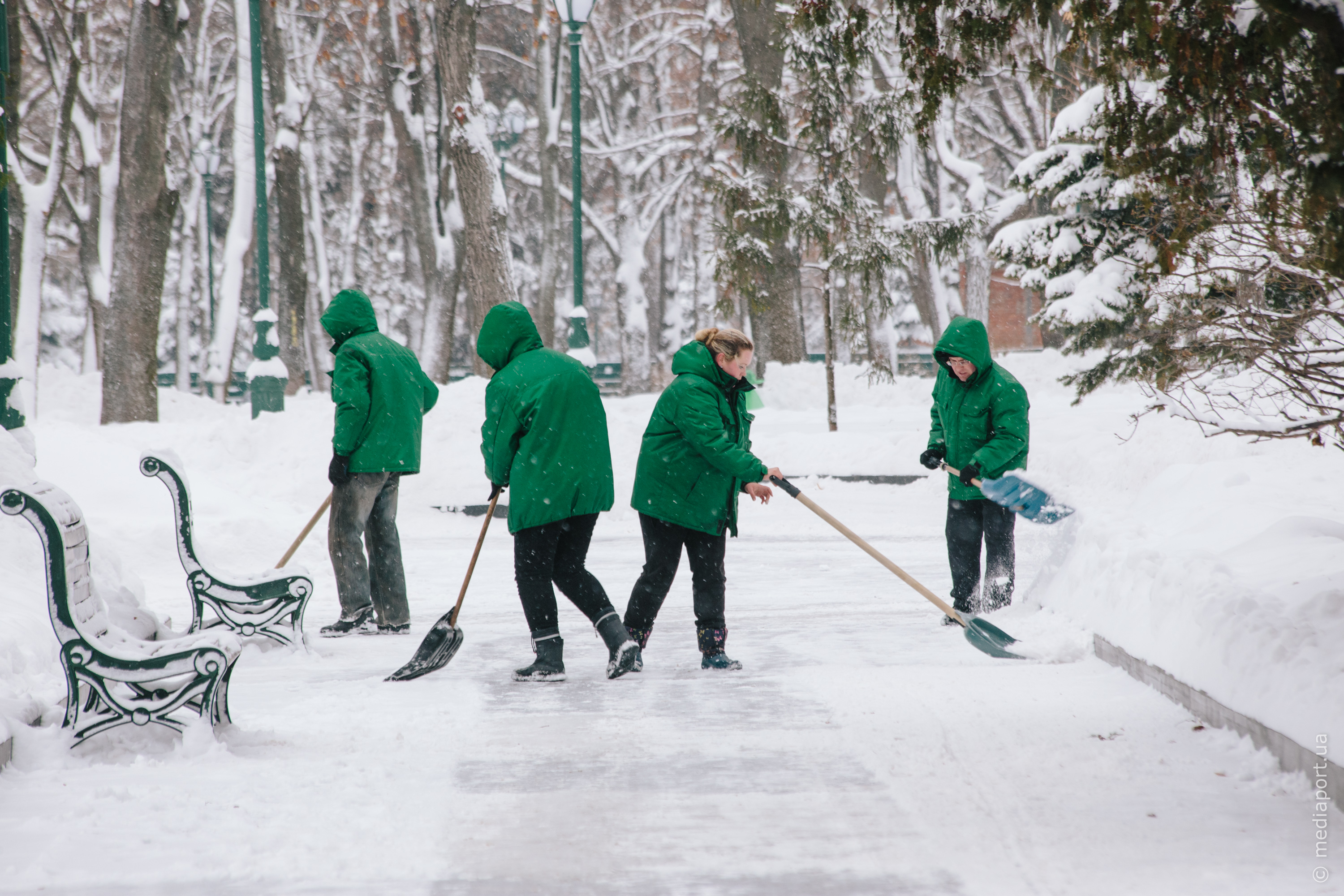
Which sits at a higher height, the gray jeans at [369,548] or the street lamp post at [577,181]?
the street lamp post at [577,181]

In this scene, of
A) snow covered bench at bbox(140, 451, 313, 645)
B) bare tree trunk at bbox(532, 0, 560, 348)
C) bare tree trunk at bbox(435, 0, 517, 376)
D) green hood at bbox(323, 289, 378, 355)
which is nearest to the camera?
snow covered bench at bbox(140, 451, 313, 645)

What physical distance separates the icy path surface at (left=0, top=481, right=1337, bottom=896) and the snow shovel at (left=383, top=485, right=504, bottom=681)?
0.23 feet

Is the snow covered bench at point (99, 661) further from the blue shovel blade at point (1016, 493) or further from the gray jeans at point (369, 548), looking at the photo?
the blue shovel blade at point (1016, 493)

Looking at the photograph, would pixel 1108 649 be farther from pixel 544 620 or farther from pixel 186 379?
pixel 186 379

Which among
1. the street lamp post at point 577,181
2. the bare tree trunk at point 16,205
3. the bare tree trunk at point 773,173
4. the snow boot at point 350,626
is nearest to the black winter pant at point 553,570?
the snow boot at point 350,626

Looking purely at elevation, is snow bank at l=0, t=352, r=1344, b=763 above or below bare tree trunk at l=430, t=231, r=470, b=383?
below

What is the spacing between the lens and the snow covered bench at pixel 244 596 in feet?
21.2

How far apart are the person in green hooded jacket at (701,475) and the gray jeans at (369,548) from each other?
6.09ft

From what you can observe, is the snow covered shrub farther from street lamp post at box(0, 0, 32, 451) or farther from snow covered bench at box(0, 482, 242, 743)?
street lamp post at box(0, 0, 32, 451)

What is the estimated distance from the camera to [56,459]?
9094 mm

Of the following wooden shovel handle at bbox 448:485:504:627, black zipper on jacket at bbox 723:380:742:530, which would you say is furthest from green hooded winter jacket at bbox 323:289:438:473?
black zipper on jacket at bbox 723:380:742:530

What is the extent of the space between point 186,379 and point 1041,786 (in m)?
36.5

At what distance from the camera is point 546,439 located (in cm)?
569

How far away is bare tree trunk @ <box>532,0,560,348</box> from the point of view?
23750 mm
